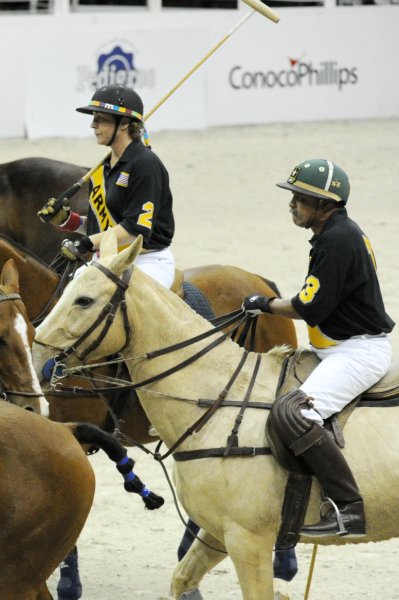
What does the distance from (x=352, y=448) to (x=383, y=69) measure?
17802mm

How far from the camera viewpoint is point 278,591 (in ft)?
21.7

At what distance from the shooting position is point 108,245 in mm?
6316

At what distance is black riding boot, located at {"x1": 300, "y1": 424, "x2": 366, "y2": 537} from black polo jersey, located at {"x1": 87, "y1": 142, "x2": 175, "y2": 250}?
185 cm

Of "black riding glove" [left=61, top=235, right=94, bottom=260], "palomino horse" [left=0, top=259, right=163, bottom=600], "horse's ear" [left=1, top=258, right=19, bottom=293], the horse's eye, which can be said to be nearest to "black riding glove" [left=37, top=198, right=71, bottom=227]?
"black riding glove" [left=61, top=235, right=94, bottom=260]

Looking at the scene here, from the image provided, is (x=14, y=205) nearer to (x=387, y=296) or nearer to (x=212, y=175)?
(x=387, y=296)

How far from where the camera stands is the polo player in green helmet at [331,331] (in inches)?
232

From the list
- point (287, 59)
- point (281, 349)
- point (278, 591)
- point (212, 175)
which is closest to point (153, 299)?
point (281, 349)

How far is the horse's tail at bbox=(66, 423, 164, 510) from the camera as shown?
19.8 ft

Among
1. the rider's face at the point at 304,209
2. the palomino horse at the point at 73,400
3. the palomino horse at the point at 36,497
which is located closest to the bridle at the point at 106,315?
the palomino horse at the point at 36,497

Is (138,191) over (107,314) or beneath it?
over

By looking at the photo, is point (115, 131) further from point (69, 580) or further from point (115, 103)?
point (69, 580)

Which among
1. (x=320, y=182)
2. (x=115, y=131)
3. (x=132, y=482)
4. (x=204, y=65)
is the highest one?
(x=320, y=182)

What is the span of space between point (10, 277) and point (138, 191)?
3.27ft

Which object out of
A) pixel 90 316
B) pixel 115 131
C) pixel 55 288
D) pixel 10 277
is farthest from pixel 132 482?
pixel 115 131
